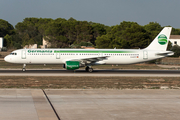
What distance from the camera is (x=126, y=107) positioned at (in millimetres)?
13891

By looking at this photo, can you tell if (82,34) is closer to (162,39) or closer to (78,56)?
(162,39)

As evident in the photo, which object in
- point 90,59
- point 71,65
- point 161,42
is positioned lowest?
point 71,65

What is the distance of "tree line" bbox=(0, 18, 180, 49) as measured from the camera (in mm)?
87125

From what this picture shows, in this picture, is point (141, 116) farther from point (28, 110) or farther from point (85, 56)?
point (85, 56)

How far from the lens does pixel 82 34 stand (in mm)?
116375

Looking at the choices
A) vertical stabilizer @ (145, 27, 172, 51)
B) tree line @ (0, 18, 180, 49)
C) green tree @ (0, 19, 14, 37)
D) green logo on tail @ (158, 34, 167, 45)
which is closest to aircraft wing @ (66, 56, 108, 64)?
vertical stabilizer @ (145, 27, 172, 51)

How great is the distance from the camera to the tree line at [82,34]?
87.1 metres

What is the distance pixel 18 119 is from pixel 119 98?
7550 mm

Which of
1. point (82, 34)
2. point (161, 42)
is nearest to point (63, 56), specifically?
A: point (161, 42)

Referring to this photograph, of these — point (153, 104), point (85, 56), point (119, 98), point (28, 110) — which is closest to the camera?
point (28, 110)

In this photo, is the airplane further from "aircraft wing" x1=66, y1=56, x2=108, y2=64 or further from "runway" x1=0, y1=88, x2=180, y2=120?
"runway" x1=0, y1=88, x2=180, y2=120

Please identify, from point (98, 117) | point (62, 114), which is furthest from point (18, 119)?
point (98, 117)

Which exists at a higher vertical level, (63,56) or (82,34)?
(82,34)

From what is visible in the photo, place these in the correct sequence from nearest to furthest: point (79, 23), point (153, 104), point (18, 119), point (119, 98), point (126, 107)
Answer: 1. point (18, 119)
2. point (126, 107)
3. point (153, 104)
4. point (119, 98)
5. point (79, 23)
